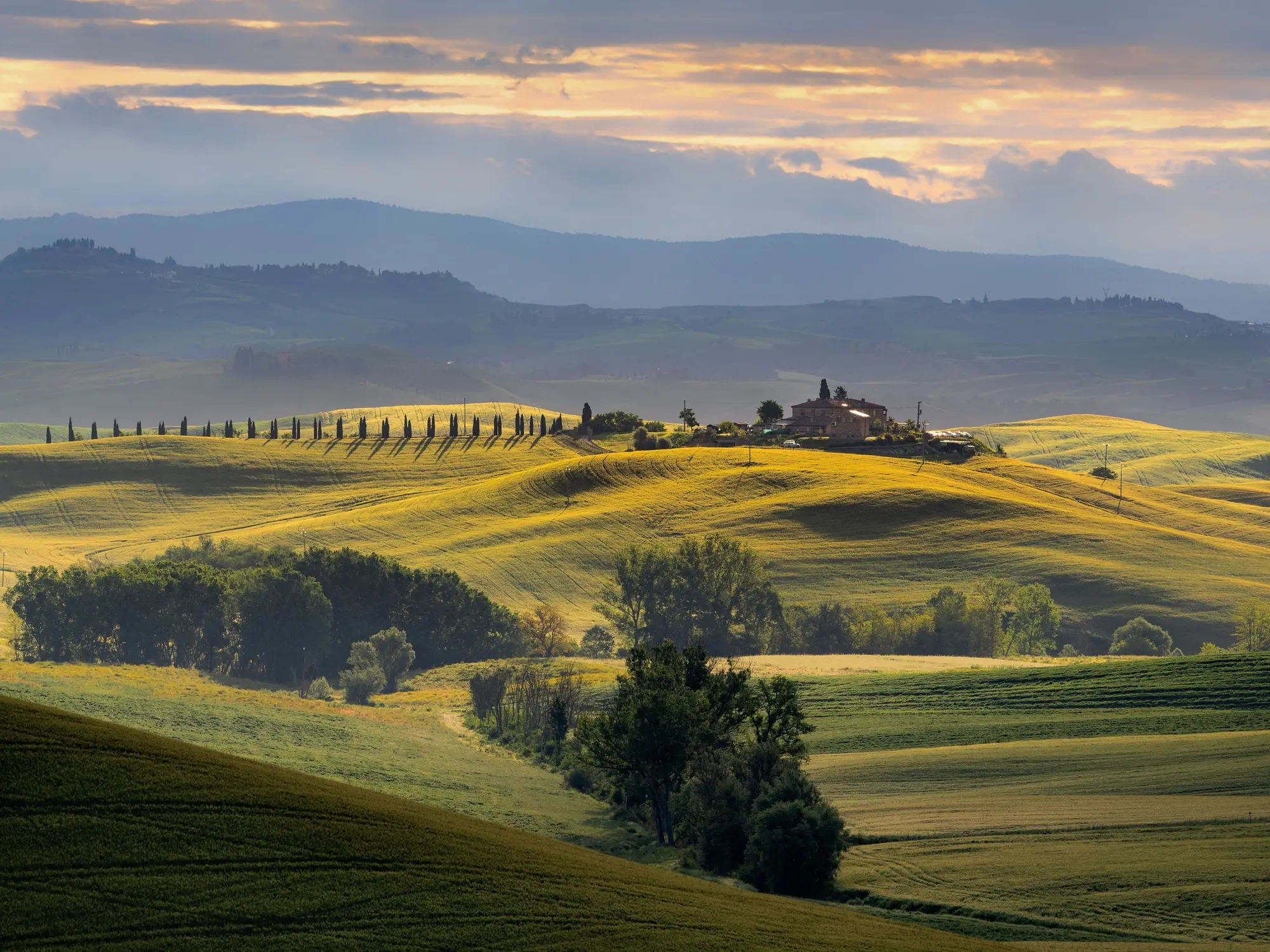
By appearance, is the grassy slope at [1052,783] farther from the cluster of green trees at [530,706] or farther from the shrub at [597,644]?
the shrub at [597,644]

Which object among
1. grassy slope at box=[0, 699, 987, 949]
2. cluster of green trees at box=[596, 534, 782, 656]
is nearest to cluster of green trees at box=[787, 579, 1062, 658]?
cluster of green trees at box=[596, 534, 782, 656]

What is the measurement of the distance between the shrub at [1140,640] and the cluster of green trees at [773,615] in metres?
8.16

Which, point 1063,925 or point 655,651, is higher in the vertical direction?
point 655,651

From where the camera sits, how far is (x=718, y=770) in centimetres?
8019

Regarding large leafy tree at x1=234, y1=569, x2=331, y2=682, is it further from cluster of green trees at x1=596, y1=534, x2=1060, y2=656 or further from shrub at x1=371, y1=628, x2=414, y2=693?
cluster of green trees at x1=596, y1=534, x2=1060, y2=656

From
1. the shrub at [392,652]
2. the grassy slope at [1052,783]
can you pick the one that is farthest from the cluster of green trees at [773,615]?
the grassy slope at [1052,783]

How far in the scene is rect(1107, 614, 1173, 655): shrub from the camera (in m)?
168

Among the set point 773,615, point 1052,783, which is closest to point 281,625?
point 773,615

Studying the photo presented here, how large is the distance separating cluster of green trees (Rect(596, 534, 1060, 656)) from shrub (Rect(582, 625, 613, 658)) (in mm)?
3705

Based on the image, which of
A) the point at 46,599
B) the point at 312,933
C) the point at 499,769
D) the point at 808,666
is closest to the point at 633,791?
the point at 499,769

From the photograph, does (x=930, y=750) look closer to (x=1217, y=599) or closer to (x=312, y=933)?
(x=312, y=933)

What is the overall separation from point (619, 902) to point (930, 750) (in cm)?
4594

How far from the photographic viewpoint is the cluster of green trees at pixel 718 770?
6888 centimetres

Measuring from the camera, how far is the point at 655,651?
89.9 m
